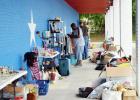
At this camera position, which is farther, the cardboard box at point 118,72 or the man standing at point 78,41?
the man standing at point 78,41

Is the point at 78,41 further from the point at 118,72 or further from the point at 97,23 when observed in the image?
the point at 97,23

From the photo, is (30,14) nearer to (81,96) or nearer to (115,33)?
(81,96)

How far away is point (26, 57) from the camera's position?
27.3 feet

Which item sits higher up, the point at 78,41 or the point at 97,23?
the point at 97,23

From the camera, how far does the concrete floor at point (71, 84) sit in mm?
8023

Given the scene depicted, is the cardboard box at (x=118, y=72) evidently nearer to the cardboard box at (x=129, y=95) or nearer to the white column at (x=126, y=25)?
the cardboard box at (x=129, y=95)

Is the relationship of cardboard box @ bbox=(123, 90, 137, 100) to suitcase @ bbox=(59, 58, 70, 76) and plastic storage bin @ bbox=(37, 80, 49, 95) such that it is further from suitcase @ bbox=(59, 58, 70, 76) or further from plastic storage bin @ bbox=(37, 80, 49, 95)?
suitcase @ bbox=(59, 58, 70, 76)

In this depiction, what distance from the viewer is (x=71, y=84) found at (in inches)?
377

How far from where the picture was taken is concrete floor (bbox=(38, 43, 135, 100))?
8023 mm

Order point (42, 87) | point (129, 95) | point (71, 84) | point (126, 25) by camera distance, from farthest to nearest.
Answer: point (126, 25), point (71, 84), point (42, 87), point (129, 95)

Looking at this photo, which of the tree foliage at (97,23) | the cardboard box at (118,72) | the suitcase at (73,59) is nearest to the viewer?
the cardboard box at (118,72)

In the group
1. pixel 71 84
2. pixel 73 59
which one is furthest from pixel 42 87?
pixel 73 59

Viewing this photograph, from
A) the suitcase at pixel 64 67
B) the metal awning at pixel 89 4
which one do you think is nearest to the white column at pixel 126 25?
the suitcase at pixel 64 67

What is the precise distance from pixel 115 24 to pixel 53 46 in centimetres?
773
